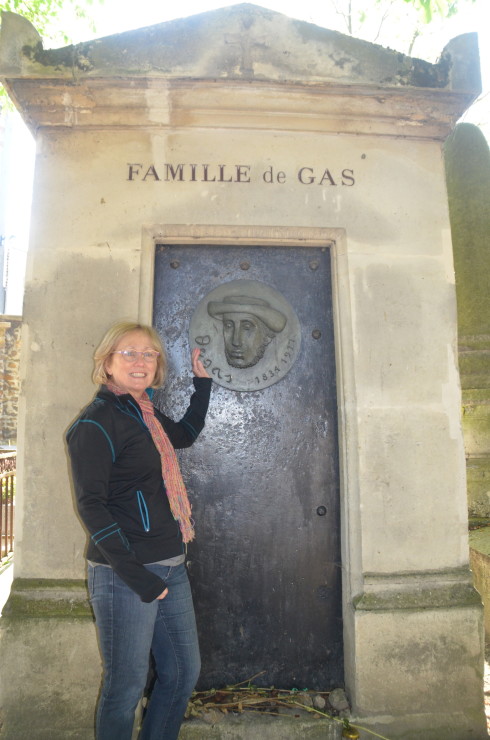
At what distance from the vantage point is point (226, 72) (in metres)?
2.92

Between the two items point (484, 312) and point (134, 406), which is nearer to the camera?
point (134, 406)

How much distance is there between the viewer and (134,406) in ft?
7.08

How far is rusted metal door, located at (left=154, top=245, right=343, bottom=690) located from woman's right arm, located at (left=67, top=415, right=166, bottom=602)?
1.13m

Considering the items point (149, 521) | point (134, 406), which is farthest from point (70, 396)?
point (149, 521)

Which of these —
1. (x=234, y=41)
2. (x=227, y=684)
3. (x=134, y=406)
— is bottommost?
(x=227, y=684)

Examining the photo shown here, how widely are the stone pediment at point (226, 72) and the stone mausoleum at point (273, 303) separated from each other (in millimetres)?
13

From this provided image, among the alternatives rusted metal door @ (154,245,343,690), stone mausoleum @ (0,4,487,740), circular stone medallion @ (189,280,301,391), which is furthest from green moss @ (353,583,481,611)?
circular stone medallion @ (189,280,301,391)

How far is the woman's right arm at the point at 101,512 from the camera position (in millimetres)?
1776

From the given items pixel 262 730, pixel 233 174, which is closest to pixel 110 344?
pixel 233 174

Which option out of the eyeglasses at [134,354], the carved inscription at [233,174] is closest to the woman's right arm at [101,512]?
the eyeglasses at [134,354]

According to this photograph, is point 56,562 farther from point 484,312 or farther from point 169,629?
point 484,312

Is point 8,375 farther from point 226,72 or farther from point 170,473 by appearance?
point 170,473

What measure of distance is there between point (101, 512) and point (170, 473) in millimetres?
388

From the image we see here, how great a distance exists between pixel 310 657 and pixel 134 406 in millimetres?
1879
